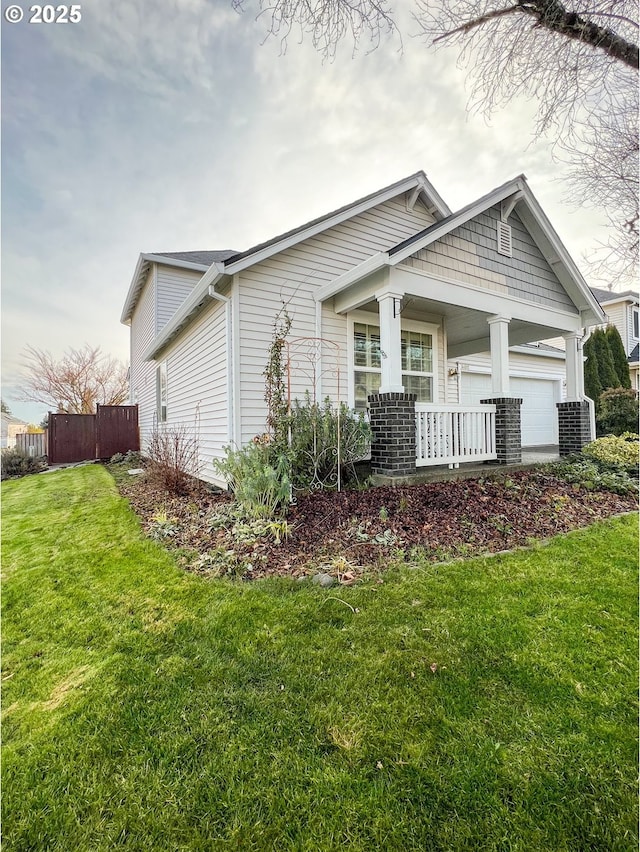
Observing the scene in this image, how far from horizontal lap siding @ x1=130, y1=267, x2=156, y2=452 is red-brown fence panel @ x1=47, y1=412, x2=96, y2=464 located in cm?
166

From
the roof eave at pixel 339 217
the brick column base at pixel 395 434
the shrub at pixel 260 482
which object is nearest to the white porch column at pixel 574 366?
the roof eave at pixel 339 217

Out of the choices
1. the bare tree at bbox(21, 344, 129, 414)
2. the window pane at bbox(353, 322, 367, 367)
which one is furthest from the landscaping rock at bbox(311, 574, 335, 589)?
the bare tree at bbox(21, 344, 129, 414)

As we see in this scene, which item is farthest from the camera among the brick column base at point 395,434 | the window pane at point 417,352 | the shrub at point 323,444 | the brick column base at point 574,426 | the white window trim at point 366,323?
the brick column base at point 574,426

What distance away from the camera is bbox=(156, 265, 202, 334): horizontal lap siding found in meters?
11.6

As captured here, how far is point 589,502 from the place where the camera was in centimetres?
523

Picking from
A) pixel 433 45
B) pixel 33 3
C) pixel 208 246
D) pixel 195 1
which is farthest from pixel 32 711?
pixel 208 246

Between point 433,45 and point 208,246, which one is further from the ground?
point 208,246

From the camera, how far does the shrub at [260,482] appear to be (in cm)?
438

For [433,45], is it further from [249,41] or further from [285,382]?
[285,382]

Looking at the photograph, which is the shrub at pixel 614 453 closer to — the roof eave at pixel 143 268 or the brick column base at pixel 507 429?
the brick column base at pixel 507 429

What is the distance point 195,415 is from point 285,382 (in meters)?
2.80

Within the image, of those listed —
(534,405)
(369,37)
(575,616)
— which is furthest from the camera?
(534,405)

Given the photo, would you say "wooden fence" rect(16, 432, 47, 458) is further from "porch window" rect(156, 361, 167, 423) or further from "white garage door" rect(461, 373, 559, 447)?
"white garage door" rect(461, 373, 559, 447)

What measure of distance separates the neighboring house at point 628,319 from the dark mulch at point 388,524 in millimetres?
15222
